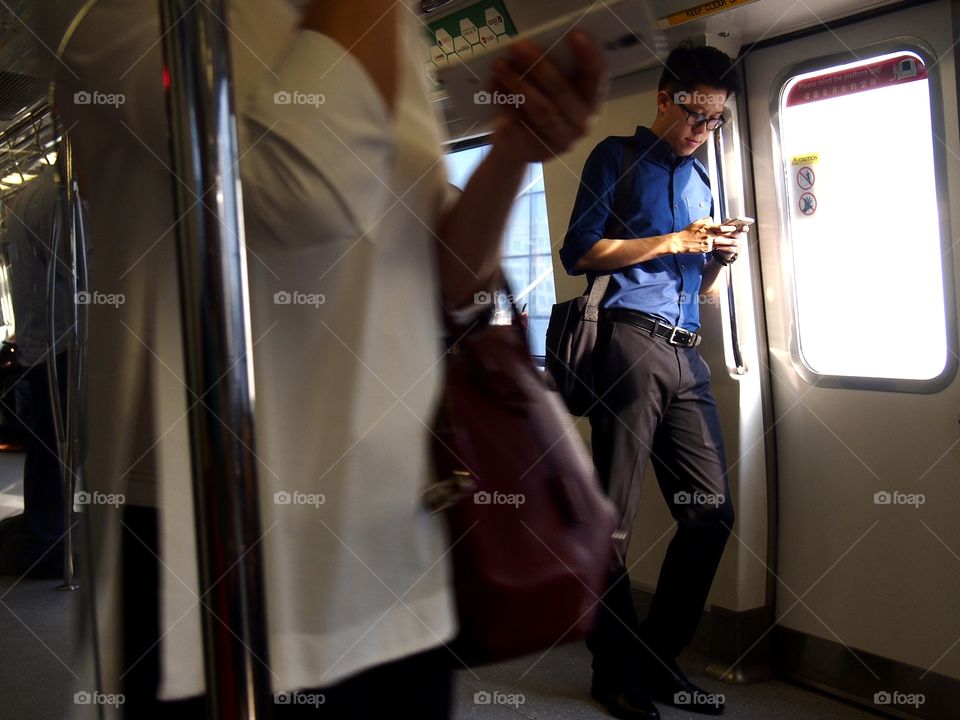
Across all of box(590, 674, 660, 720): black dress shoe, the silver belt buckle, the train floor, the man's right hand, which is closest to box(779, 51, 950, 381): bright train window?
the man's right hand

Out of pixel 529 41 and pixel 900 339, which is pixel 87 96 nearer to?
pixel 529 41

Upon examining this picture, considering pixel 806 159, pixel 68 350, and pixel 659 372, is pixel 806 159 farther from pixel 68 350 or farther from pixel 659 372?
pixel 68 350

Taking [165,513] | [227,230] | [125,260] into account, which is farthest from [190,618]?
[227,230]

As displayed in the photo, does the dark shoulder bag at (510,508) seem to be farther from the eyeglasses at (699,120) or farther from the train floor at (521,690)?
the eyeglasses at (699,120)

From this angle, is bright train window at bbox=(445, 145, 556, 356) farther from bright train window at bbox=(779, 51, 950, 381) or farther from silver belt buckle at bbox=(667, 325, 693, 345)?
bright train window at bbox=(779, 51, 950, 381)

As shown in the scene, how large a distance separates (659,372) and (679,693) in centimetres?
111

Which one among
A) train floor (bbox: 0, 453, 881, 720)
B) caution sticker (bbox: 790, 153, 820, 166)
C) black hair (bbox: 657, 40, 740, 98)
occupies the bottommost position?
train floor (bbox: 0, 453, 881, 720)

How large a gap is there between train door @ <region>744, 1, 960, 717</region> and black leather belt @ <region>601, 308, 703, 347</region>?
1.43ft

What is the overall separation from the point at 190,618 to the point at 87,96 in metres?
0.39

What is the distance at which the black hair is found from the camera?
309 centimetres

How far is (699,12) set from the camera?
2994 millimetres

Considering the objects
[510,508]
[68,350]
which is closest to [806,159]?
[68,350]

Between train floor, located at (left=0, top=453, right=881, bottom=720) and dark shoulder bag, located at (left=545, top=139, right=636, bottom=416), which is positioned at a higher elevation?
dark shoulder bag, located at (left=545, top=139, right=636, bottom=416)

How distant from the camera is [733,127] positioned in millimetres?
3295
